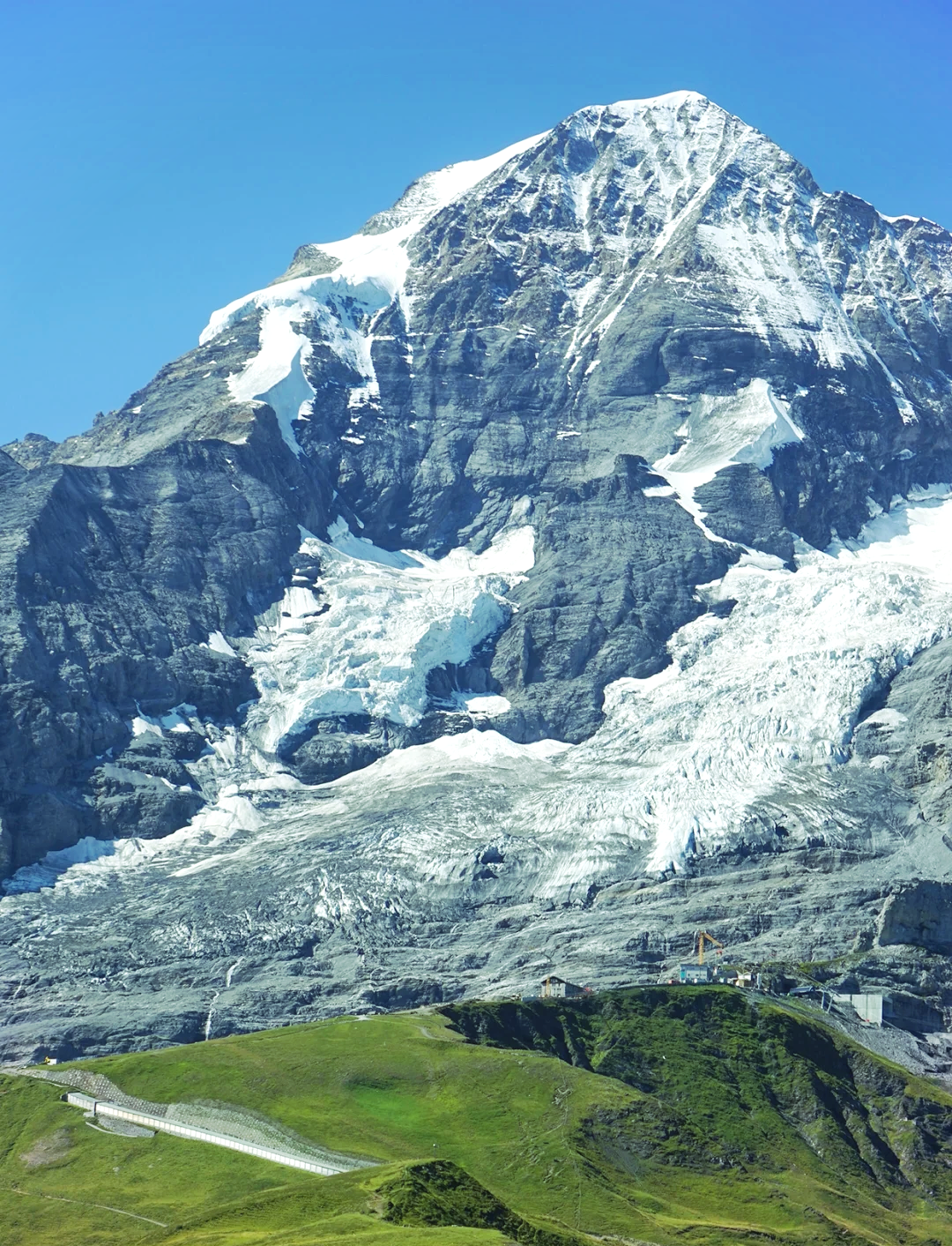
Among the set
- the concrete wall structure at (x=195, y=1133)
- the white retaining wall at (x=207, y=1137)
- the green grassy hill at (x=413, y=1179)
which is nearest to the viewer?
the green grassy hill at (x=413, y=1179)

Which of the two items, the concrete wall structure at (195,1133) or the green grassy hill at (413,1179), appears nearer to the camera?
the green grassy hill at (413,1179)

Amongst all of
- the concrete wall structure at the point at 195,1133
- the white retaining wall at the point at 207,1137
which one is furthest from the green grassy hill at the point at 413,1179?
the white retaining wall at the point at 207,1137

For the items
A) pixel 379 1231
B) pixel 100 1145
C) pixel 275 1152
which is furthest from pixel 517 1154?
pixel 379 1231

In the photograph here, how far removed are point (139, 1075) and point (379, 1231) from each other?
64.9 metres

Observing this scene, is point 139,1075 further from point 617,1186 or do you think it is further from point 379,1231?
point 379,1231

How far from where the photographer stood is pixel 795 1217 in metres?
187

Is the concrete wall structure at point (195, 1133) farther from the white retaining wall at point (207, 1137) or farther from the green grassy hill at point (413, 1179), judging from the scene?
the green grassy hill at point (413, 1179)

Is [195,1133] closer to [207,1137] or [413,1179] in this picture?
[207,1137]

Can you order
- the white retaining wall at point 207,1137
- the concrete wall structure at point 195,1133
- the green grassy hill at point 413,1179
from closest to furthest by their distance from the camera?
the green grassy hill at point 413,1179 → the white retaining wall at point 207,1137 → the concrete wall structure at point 195,1133

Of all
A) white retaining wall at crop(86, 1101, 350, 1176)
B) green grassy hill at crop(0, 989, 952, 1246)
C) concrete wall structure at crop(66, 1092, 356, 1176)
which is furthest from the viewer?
concrete wall structure at crop(66, 1092, 356, 1176)

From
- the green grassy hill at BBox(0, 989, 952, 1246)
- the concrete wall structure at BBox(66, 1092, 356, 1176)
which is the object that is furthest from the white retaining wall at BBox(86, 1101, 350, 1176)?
the green grassy hill at BBox(0, 989, 952, 1246)

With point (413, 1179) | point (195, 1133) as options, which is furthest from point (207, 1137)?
point (413, 1179)

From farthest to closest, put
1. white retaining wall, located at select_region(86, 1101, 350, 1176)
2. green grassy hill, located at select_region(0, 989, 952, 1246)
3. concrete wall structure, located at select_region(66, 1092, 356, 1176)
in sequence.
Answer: concrete wall structure, located at select_region(66, 1092, 356, 1176) → white retaining wall, located at select_region(86, 1101, 350, 1176) → green grassy hill, located at select_region(0, 989, 952, 1246)

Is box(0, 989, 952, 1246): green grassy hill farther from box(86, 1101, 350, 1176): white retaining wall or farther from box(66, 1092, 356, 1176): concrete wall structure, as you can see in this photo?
box(86, 1101, 350, 1176): white retaining wall
